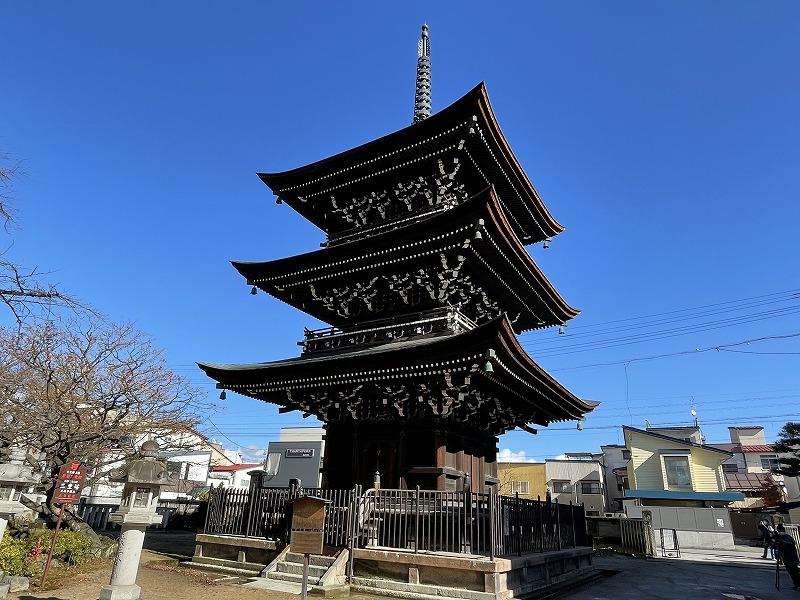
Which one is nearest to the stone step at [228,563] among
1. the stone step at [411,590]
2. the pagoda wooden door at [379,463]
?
the stone step at [411,590]

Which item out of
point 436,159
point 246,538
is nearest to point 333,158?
point 436,159

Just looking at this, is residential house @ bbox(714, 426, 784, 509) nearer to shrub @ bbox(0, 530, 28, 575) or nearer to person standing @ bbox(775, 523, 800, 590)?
person standing @ bbox(775, 523, 800, 590)

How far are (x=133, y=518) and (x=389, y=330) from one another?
32.1 feet

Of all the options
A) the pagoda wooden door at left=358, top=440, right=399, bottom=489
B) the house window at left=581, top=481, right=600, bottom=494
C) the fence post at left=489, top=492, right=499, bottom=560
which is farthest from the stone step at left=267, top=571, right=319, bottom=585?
the house window at left=581, top=481, right=600, bottom=494

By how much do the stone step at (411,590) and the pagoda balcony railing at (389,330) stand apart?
272 inches

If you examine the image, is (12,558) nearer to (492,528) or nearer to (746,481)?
(492,528)

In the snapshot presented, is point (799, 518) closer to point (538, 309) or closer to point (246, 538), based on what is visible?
point (538, 309)

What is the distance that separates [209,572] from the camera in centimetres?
1461

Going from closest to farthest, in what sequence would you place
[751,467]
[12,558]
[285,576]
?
[12,558]
[285,576]
[751,467]

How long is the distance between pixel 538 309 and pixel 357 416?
339 inches

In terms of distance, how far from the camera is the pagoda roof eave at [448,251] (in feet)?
48.3

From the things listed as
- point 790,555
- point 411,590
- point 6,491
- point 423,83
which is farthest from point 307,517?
point 423,83

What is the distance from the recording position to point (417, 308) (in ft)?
56.4

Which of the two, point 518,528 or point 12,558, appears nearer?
point 12,558
